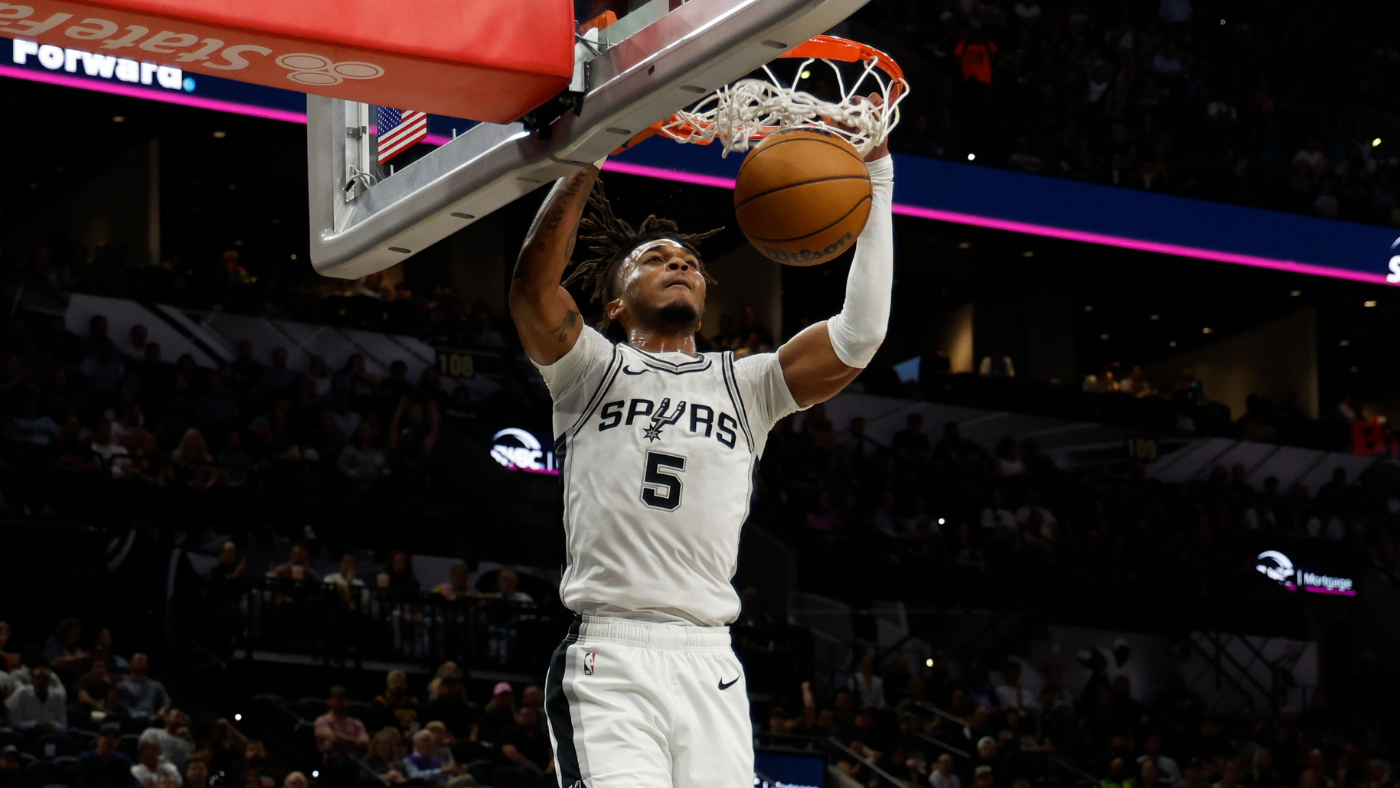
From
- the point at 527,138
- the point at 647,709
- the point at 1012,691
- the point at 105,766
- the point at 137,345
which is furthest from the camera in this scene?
the point at 1012,691

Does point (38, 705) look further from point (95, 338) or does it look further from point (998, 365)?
point (998, 365)

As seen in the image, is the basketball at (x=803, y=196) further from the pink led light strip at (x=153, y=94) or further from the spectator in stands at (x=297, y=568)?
the pink led light strip at (x=153, y=94)

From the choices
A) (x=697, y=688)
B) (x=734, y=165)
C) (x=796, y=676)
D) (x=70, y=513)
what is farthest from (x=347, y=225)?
(x=734, y=165)

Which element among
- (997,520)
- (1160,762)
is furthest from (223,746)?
(997,520)

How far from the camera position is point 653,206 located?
20.8 meters

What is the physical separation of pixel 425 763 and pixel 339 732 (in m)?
0.65

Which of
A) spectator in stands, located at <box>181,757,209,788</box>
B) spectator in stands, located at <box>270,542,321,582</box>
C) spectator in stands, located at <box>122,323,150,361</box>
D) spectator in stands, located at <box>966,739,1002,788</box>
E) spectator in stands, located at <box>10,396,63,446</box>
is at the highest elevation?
spectator in stands, located at <box>122,323,150,361</box>

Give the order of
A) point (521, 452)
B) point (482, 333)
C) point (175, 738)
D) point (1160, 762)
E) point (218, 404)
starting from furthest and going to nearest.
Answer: point (482, 333)
point (521, 452)
point (218, 404)
point (1160, 762)
point (175, 738)

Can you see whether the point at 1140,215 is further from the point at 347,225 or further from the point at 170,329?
the point at 347,225

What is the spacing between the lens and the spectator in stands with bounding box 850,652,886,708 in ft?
50.2

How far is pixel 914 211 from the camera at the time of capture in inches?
A: 765

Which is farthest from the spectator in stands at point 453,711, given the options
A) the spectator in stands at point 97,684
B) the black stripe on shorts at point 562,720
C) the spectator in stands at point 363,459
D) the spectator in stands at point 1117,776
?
the black stripe on shorts at point 562,720

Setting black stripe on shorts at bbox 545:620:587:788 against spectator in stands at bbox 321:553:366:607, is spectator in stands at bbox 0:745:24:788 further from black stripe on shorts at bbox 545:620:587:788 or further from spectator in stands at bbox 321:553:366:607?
black stripe on shorts at bbox 545:620:587:788

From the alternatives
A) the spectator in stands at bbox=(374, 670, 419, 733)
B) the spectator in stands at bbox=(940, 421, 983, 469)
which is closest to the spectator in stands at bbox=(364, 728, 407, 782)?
the spectator in stands at bbox=(374, 670, 419, 733)
